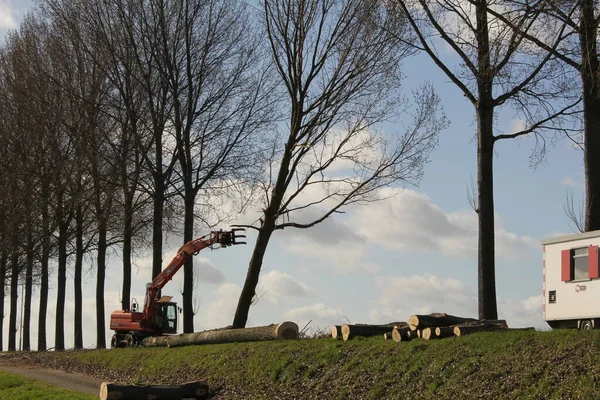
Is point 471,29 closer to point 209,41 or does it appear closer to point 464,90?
point 464,90

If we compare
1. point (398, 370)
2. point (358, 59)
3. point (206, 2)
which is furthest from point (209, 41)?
point (398, 370)

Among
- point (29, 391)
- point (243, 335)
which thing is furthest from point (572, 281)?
point (29, 391)

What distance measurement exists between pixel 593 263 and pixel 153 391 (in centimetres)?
915

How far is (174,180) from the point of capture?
103 feet

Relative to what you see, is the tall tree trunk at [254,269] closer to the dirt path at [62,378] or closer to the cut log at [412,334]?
the dirt path at [62,378]

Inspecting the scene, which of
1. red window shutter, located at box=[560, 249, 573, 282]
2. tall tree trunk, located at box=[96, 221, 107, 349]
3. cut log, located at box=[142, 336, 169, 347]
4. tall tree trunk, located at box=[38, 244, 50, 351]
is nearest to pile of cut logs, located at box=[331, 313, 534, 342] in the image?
red window shutter, located at box=[560, 249, 573, 282]

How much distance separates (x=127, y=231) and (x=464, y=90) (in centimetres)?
1645

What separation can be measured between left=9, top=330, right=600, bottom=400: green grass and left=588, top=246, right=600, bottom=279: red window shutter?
305 cm

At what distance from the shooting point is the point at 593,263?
57.7ft

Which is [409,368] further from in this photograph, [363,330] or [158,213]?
[158,213]

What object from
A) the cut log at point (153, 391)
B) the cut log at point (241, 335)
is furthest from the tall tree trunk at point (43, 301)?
the cut log at point (153, 391)

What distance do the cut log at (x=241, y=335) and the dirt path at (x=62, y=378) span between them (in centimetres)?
267

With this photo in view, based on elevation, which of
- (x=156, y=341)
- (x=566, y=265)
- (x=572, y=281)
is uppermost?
(x=566, y=265)

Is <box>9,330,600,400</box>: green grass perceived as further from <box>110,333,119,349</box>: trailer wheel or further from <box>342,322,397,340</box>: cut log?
<box>110,333,119,349</box>: trailer wheel
